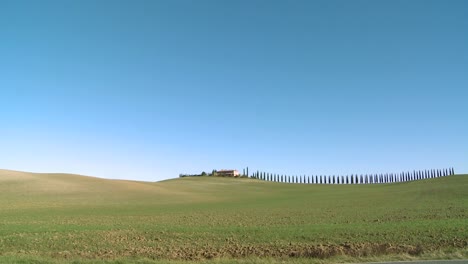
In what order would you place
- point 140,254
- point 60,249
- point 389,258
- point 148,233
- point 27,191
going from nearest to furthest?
1. point 389,258
2. point 140,254
3. point 60,249
4. point 148,233
5. point 27,191

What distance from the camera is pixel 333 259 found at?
13.9 meters

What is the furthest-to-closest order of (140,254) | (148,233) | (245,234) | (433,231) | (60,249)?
(148,233) → (245,234) → (433,231) → (60,249) → (140,254)

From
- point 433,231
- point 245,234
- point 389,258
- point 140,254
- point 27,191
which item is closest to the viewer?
point 389,258

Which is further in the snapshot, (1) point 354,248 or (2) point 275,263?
(1) point 354,248

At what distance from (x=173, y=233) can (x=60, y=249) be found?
7764 millimetres

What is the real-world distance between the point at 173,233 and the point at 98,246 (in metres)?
6.28

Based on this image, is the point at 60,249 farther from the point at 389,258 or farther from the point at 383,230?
the point at 383,230

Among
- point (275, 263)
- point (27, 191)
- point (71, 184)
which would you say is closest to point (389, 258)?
point (275, 263)

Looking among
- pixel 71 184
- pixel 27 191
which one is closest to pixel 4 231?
pixel 27 191

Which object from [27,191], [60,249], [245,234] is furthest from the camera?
[27,191]

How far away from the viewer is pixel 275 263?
43.0 feet

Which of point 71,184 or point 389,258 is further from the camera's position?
point 71,184

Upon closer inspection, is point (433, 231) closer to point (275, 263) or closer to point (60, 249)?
point (275, 263)

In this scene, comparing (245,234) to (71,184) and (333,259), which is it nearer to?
(333,259)
